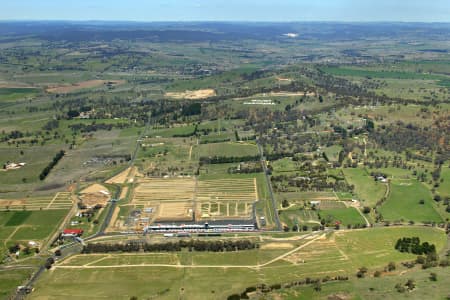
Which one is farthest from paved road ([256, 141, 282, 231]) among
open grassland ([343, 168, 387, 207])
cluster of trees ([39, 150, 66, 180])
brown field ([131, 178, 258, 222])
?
cluster of trees ([39, 150, 66, 180])

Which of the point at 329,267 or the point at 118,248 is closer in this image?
the point at 329,267

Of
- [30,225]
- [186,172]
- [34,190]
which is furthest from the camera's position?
[186,172]

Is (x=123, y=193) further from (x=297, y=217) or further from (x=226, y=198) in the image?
(x=297, y=217)

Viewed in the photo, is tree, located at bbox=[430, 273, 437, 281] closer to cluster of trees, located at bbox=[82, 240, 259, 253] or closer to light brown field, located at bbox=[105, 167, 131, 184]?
cluster of trees, located at bbox=[82, 240, 259, 253]

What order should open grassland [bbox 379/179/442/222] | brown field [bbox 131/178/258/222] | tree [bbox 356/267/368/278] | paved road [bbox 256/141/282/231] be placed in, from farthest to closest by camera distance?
brown field [bbox 131/178/258/222] → open grassland [bbox 379/179/442/222] → paved road [bbox 256/141/282/231] → tree [bbox 356/267/368/278]

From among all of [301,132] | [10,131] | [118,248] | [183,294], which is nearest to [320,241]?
[183,294]

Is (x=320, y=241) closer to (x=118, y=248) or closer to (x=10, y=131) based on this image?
(x=118, y=248)

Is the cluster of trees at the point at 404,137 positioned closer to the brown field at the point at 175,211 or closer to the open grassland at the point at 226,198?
the open grassland at the point at 226,198
